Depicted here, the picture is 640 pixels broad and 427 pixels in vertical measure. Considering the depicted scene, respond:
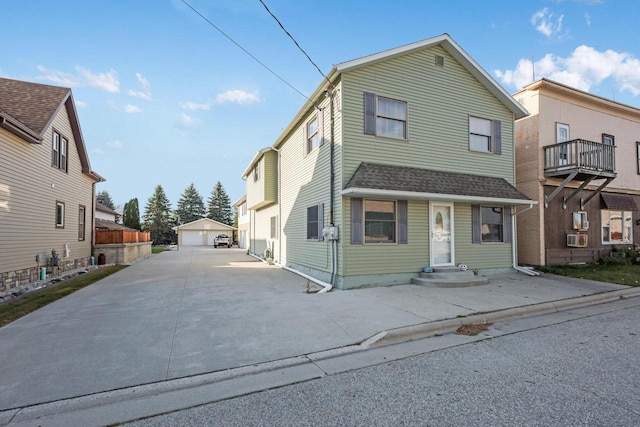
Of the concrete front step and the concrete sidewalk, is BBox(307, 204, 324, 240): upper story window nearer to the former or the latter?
the concrete sidewalk

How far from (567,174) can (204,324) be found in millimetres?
13388

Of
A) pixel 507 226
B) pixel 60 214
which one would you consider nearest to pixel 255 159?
pixel 60 214

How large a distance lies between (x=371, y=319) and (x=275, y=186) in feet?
35.6

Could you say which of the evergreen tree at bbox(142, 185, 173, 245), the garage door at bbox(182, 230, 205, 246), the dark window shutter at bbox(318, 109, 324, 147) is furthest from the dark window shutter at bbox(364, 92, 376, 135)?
the evergreen tree at bbox(142, 185, 173, 245)

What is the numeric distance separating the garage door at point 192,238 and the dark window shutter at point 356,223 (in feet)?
122

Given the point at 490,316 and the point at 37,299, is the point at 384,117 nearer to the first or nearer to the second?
the point at 490,316

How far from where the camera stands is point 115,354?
4.20 meters

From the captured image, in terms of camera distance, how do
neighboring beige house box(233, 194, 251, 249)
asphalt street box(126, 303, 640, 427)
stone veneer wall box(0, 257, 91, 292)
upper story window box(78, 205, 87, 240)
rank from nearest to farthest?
asphalt street box(126, 303, 640, 427) → stone veneer wall box(0, 257, 91, 292) → upper story window box(78, 205, 87, 240) → neighboring beige house box(233, 194, 251, 249)

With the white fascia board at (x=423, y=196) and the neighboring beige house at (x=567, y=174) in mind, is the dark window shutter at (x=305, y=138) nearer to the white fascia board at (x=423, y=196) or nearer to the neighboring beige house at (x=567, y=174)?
the white fascia board at (x=423, y=196)

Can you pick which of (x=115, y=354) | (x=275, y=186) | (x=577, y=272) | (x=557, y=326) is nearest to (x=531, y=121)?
(x=577, y=272)

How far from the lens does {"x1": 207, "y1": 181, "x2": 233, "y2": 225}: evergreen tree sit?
5700 centimetres

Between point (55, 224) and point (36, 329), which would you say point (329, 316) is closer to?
point (36, 329)

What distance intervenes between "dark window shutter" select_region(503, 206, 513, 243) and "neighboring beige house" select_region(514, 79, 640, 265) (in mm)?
1903

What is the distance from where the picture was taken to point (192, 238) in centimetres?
4206
